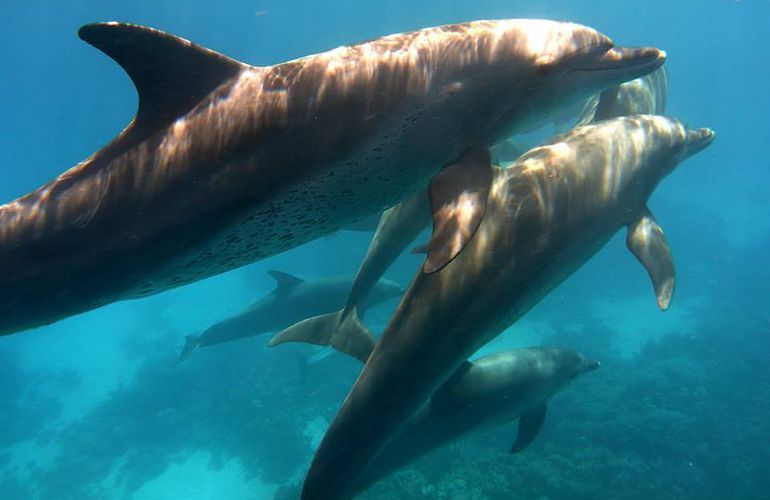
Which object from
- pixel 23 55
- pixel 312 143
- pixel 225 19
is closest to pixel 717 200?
pixel 312 143

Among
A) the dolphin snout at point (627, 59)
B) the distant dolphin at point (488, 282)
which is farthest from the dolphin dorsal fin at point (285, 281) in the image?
the dolphin snout at point (627, 59)

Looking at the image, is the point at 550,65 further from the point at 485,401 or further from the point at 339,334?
the point at 485,401

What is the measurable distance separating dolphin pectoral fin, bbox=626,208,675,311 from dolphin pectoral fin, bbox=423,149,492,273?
2.46 metres

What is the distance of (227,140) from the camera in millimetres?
3035

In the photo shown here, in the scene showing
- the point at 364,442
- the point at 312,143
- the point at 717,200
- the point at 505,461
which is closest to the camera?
the point at 312,143

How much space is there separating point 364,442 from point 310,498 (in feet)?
2.36

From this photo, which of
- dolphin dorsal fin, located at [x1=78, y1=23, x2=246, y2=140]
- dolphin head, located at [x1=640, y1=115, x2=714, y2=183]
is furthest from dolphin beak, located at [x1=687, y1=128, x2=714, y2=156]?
dolphin dorsal fin, located at [x1=78, y1=23, x2=246, y2=140]

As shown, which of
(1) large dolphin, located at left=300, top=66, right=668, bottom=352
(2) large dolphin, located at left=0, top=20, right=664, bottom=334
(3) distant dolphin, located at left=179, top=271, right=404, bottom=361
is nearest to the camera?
(2) large dolphin, located at left=0, top=20, right=664, bottom=334

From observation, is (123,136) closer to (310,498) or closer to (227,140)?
(227,140)

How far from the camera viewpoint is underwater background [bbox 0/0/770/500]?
1190 cm

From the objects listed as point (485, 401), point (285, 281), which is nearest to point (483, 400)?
point (485, 401)

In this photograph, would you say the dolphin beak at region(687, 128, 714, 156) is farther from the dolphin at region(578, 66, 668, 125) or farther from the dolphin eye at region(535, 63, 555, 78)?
the dolphin eye at region(535, 63, 555, 78)

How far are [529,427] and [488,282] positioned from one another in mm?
5929

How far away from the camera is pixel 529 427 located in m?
8.60
